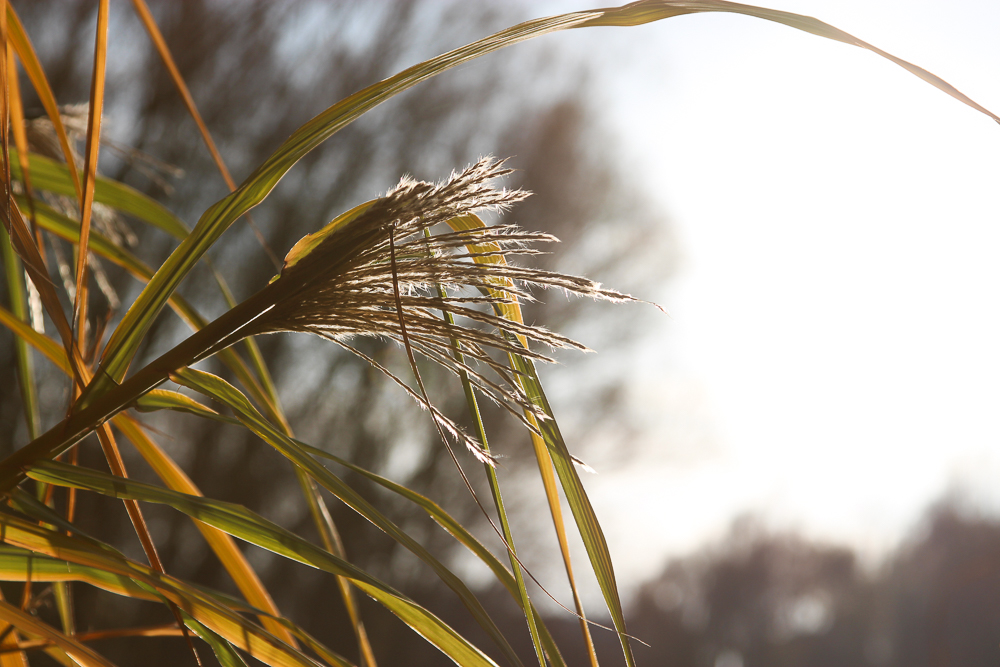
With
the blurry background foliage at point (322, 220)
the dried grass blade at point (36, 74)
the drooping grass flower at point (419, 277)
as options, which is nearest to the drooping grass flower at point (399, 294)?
the drooping grass flower at point (419, 277)

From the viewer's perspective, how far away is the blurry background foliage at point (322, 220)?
6.58 feet

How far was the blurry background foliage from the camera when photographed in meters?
2.01

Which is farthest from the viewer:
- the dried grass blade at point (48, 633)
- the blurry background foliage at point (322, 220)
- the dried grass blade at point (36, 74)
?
the blurry background foliage at point (322, 220)

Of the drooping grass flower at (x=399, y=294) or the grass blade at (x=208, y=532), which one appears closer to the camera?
the drooping grass flower at (x=399, y=294)

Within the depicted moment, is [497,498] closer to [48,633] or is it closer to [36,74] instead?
[48,633]

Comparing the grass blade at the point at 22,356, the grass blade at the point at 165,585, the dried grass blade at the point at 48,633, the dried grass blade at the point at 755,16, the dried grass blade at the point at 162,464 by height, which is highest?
the dried grass blade at the point at 755,16

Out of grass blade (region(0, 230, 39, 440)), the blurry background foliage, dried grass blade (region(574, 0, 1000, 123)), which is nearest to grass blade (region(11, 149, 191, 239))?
grass blade (region(0, 230, 39, 440))

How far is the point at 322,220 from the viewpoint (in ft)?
8.21

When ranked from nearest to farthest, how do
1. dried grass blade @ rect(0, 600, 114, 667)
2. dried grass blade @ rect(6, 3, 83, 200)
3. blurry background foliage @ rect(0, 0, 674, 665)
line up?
dried grass blade @ rect(0, 600, 114, 667), dried grass blade @ rect(6, 3, 83, 200), blurry background foliage @ rect(0, 0, 674, 665)

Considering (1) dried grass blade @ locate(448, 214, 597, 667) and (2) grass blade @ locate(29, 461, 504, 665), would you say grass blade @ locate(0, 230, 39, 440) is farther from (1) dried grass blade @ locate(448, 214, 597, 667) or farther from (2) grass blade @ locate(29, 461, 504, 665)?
(1) dried grass blade @ locate(448, 214, 597, 667)

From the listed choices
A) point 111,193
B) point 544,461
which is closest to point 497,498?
point 544,461

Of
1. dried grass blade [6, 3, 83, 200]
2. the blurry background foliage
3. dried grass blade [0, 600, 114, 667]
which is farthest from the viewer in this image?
the blurry background foliage

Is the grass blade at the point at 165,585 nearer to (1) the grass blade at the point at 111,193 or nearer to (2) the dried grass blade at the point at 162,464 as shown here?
(2) the dried grass blade at the point at 162,464

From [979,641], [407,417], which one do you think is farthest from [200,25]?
[979,641]
